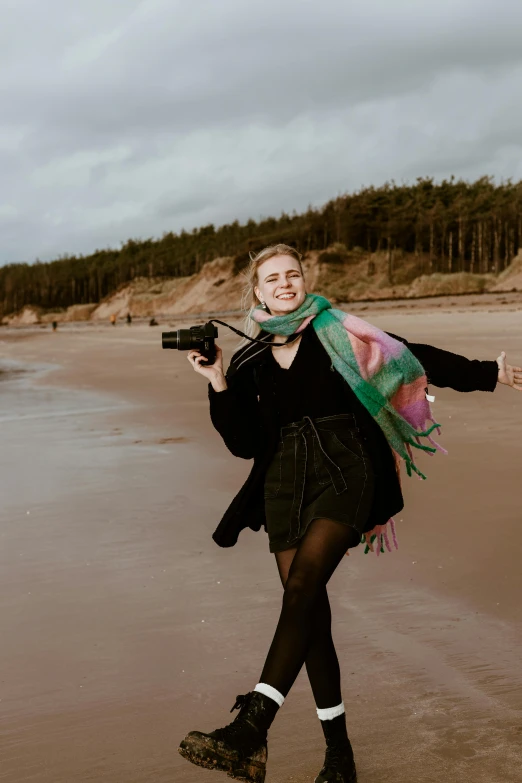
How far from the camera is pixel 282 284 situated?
3305 millimetres

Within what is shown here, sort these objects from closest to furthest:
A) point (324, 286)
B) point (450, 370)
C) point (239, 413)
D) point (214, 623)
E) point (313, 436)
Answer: point (313, 436) < point (239, 413) < point (450, 370) < point (214, 623) < point (324, 286)

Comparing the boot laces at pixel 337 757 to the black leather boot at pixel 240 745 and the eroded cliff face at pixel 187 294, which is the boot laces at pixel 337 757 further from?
the eroded cliff face at pixel 187 294

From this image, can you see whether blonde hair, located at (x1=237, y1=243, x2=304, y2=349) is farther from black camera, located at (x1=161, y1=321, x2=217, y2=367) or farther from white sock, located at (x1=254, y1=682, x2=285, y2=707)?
white sock, located at (x1=254, y1=682, x2=285, y2=707)

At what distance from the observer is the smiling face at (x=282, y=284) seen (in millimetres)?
3295

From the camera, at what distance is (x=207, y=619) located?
15.0 ft

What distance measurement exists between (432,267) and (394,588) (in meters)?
53.0

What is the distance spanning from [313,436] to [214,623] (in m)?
1.67

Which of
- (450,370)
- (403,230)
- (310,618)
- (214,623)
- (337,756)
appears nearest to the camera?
(310,618)

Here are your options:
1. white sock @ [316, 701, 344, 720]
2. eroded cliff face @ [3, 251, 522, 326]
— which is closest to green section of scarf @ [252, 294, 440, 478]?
white sock @ [316, 701, 344, 720]

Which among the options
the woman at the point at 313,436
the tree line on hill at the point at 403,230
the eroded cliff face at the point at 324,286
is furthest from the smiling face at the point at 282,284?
the tree line on hill at the point at 403,230

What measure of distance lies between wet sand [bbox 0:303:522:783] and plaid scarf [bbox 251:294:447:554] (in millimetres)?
946

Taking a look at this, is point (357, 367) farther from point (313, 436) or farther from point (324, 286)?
point (324, 286)

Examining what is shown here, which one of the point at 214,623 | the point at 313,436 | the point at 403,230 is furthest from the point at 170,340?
the point at 403,230

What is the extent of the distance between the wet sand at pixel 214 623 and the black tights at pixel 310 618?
0.37 meters
